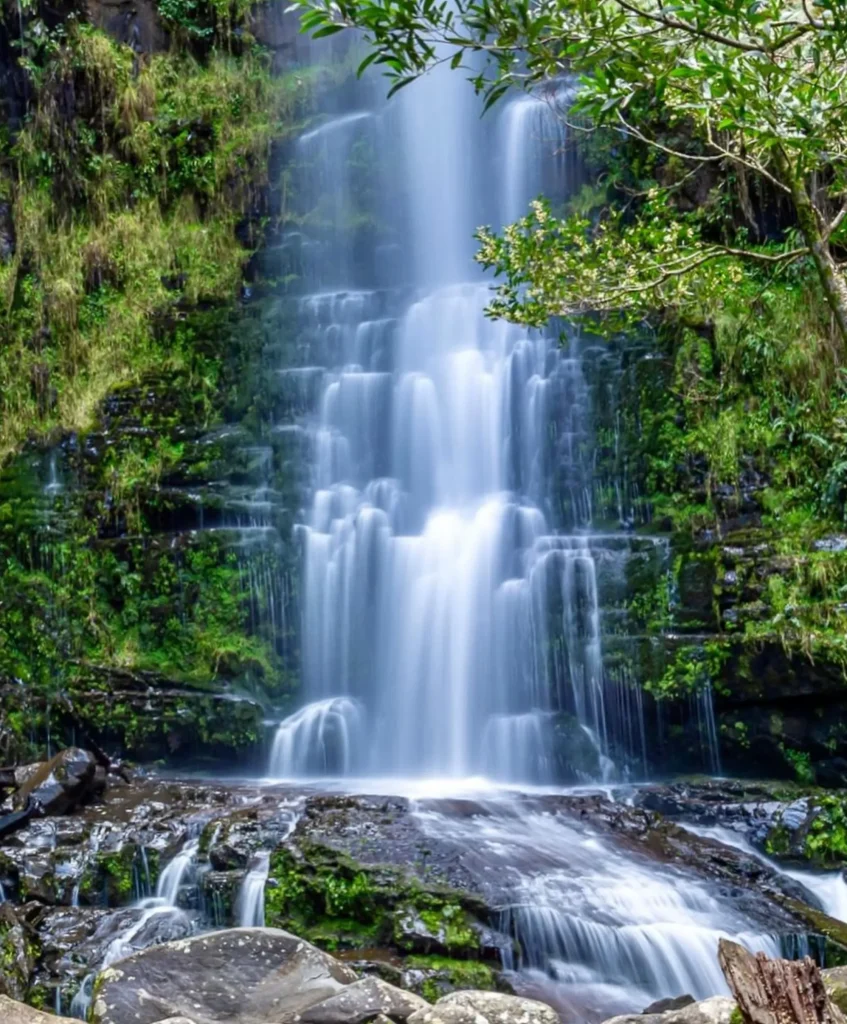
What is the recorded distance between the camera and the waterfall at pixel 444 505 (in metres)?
10.3

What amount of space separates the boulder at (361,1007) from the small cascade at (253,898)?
2906 mm

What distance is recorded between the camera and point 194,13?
17.0m

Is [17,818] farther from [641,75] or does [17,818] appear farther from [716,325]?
[716,325]

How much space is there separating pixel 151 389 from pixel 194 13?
8148 mm

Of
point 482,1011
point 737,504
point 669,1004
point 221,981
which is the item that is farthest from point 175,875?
point 737,504

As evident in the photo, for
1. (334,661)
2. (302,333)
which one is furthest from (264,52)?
(334,661)

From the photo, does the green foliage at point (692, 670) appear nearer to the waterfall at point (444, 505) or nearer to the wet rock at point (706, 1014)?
the waterfall at point (444, 505)

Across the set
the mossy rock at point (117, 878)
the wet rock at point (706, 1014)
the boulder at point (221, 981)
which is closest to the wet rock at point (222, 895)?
the mossy rock at point (117, 878)

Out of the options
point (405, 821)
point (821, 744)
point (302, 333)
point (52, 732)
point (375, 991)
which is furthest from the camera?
point (302, 333)

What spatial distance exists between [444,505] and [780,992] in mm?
9049

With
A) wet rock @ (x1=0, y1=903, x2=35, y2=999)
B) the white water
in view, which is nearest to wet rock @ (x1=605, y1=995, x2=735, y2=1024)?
the white water

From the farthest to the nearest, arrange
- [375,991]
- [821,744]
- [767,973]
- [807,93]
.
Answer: [821,744] < [807,93] < [375,991] < [767,973]

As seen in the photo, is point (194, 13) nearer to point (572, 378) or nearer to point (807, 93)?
point (572, 378)

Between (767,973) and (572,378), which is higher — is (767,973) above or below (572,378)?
below
